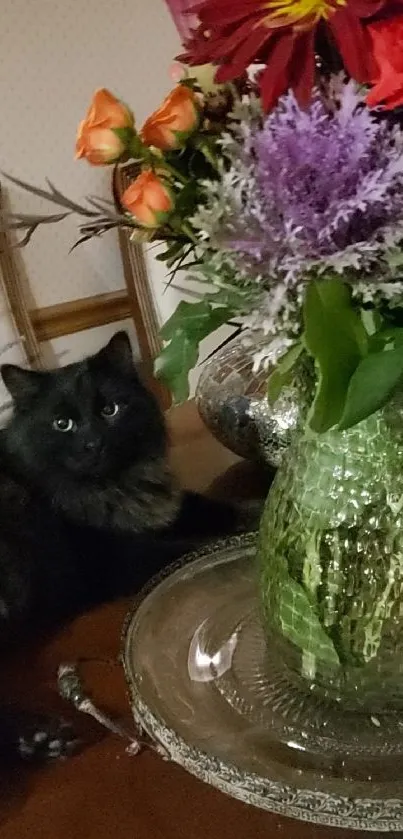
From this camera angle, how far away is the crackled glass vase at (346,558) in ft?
1.97

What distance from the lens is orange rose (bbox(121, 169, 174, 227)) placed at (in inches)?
19.6

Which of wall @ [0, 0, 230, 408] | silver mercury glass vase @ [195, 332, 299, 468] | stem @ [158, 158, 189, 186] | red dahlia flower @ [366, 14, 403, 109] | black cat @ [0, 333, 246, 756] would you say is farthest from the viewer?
wall @ [0, 0, 230, 408]

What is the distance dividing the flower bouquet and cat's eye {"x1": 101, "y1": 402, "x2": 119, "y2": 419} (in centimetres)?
51

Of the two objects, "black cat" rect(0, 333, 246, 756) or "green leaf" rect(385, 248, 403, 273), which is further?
"black cat" rect(0, 333, 246, 756)

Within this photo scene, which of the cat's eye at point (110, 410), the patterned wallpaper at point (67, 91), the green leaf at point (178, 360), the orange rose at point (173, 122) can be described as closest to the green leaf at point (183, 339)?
the green leaf at point (178, 360)

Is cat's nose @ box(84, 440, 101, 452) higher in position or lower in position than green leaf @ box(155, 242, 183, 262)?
lower

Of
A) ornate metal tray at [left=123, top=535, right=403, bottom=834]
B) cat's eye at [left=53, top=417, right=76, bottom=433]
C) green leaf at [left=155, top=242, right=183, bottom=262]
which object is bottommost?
ornate metal tray at [left=123, top=535, right=403, bottom=834]

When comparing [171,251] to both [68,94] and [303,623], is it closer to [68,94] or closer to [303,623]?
[303,623]

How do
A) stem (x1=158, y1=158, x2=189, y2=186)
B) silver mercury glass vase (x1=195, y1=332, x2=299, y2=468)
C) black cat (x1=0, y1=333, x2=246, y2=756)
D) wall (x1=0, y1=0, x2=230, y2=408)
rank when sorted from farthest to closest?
wall (x1=0, y1=0, x2=230, y2=408), silver mercury glass vase (x1=195, y1=332, x2=299, y2=468), black cat (x1=0, y1=333, x2=246, y2=756), stem (x1=158, y1=158, x2=189, y2=186)

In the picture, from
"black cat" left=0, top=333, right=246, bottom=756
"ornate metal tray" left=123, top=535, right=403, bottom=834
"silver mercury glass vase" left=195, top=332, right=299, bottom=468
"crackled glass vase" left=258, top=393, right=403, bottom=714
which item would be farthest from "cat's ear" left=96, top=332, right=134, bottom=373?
"crackled glass vase" left=258, top=393, right=403, bottom=714

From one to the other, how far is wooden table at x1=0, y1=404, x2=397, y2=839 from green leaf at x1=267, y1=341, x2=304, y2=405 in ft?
1.00

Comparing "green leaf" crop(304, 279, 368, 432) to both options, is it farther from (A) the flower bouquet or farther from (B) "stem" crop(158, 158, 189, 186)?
(B) "stem" crop(158, 158, 189, 186)

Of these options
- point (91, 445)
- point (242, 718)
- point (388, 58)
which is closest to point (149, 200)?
point (388, 58)

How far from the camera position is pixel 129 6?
1838 mm
